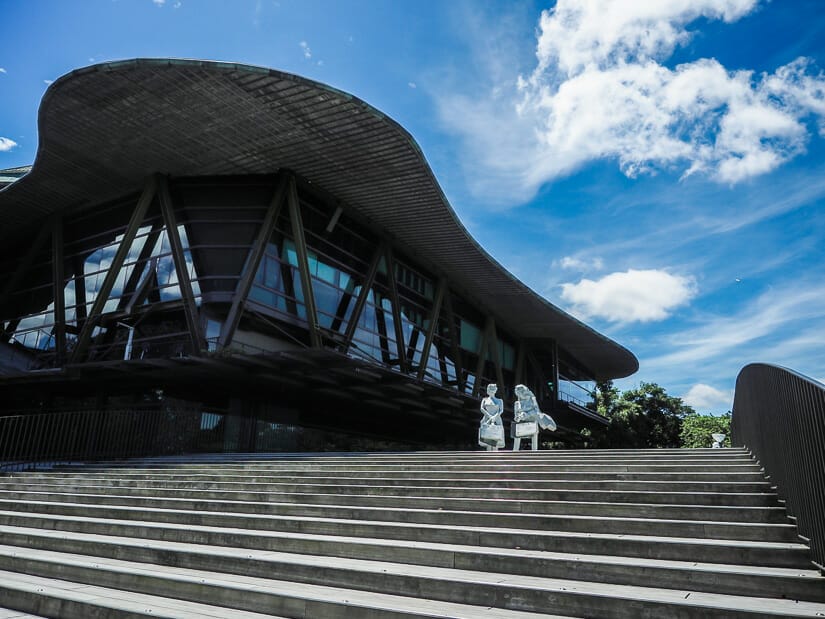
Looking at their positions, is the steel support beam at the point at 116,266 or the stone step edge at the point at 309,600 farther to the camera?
the steel support beam at the point at 116,266

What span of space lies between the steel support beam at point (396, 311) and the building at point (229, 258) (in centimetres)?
14

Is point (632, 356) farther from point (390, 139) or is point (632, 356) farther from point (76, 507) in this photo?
point (76, 507)

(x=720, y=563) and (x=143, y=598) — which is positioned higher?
(x=720, y=563)

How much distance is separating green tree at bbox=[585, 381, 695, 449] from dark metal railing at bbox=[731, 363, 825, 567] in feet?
122

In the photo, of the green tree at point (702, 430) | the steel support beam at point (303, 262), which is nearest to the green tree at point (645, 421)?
the green tree at point (702, 430)

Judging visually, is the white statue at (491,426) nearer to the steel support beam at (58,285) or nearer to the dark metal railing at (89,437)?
the dark metal railing at (89,437)

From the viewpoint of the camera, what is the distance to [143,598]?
519 centimetres

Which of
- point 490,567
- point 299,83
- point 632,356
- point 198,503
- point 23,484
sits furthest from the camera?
point 632,356

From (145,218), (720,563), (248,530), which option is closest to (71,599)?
(248,530)

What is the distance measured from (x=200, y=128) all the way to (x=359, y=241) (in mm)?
8673

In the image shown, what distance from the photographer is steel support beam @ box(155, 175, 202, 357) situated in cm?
2086

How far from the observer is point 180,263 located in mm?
21688

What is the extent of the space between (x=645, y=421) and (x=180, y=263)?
3336 cm

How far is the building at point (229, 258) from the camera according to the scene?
1809 centimetres
